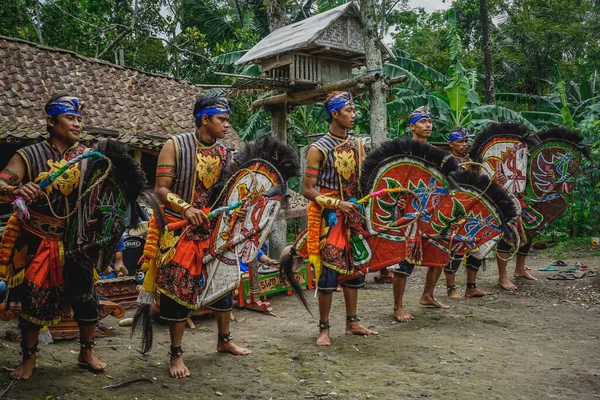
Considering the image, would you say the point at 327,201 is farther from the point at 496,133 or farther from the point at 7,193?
the point at 496,133

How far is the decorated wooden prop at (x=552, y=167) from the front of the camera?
695cm

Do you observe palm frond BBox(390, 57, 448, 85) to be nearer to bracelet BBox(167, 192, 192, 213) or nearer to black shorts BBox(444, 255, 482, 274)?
black shorts BBox(444, 255, 482, 274)

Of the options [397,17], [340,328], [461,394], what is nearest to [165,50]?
[397,17]

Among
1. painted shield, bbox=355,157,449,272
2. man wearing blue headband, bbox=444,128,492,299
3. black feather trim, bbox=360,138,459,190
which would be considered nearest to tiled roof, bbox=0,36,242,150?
black feather trim, bbox=360,138,459,190

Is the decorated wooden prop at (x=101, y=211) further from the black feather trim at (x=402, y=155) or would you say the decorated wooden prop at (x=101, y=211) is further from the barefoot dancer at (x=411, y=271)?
the barefoot dancer at (x=411, y=271)

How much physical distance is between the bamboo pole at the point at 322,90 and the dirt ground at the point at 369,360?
3.35 m

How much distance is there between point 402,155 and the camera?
474 cm

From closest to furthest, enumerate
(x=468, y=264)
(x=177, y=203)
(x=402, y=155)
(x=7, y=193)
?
(x=7, y=193) < (x=177, y=203) < (x=402, y=155) < (x=468, y=264)

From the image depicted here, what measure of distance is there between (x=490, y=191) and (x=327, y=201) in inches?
82.6

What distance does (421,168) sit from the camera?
478 centimetres

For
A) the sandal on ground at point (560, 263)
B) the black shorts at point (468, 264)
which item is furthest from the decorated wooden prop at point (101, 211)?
the sandal on ground at point (560, 263)

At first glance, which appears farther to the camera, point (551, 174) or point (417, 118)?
point (551, 174)

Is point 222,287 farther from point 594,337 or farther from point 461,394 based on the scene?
point 594,337

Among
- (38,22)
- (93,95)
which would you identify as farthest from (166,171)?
(38,22)
